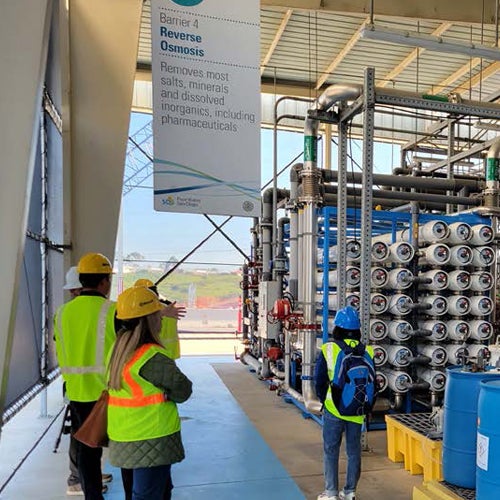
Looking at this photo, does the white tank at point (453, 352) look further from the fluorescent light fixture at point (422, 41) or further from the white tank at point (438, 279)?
the fluorescent light fixture at point (422, 41)

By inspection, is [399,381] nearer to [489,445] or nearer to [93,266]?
[489,445]

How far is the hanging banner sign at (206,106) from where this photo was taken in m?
3.17

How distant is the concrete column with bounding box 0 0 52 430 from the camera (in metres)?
2.45

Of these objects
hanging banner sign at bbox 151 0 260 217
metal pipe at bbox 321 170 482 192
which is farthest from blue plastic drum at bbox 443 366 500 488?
metal pipe at bbox 321 170 482 192

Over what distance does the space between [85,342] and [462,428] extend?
263cm

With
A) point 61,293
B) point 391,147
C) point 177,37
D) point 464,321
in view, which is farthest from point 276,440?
point 391,147

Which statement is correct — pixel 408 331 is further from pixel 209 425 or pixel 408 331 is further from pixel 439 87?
pixel 439 87

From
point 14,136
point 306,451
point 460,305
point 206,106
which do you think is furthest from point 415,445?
point 14,136

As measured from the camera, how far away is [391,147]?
47.3ft

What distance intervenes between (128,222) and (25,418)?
663 centimetres

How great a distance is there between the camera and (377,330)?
5426mm

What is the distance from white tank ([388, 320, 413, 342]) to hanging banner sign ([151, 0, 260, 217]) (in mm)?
2886

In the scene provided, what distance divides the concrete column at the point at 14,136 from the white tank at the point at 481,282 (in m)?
4.88

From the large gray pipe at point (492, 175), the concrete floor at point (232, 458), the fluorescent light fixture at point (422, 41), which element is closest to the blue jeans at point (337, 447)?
the concrete floor at point (232, 458)
